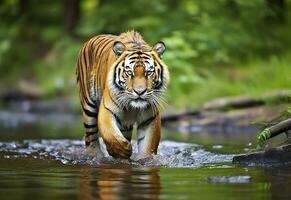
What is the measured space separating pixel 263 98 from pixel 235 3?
438 cm

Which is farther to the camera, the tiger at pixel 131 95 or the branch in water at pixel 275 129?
the tiger at pixel 131 95

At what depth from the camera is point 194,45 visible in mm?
20812

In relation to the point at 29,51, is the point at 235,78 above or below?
below

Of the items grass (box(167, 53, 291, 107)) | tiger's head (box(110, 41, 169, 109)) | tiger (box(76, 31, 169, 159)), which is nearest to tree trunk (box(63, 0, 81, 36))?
grass (box(167, 53, 291, 107))

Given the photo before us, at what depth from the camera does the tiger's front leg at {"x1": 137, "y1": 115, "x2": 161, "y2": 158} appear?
9.68m

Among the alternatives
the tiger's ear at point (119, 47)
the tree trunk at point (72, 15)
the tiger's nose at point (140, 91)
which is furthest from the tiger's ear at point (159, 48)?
the tree trunk at point (72, 15)

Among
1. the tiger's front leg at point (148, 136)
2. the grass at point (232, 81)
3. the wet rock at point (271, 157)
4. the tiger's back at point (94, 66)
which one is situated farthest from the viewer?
the grass at point (232, 81)

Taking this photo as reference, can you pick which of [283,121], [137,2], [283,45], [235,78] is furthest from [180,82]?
[283,121]

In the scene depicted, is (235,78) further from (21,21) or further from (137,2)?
(21,21)

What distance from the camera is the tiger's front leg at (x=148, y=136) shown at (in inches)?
381

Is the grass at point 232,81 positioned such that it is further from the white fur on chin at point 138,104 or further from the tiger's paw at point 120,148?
the white fur on chin at point 138,104

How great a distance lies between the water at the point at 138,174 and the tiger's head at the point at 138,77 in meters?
0.76

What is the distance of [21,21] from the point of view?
31.6 meters

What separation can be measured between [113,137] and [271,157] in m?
2.00
